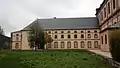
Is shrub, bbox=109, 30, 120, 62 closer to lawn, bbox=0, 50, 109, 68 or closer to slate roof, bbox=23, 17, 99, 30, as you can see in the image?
lawn, bbox=0, 50, 109, 68

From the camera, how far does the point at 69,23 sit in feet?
243

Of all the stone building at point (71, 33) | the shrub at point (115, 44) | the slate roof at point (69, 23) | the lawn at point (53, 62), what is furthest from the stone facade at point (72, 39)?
the shrub at point (115, 44)

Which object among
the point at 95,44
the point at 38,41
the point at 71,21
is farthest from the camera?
the point at 71,21

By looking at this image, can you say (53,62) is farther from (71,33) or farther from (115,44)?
(71,33)

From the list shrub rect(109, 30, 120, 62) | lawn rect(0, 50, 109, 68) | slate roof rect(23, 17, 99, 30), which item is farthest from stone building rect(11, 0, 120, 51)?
shrub rect(109, 30, 120, 62)

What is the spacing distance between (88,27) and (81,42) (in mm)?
5367

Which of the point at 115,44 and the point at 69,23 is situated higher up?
the point at 69,23

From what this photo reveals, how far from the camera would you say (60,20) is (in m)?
75.8

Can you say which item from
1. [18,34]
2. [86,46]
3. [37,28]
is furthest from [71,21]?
[37,28]

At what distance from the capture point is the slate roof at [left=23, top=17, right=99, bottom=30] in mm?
71500

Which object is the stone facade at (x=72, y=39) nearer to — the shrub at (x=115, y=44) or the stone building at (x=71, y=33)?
the stone building at (x=71, y=33)

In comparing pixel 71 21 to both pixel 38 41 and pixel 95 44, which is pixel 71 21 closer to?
pixel 95 44

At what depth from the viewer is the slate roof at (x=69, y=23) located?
71500 mm

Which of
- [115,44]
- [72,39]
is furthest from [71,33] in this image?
[115,44]
